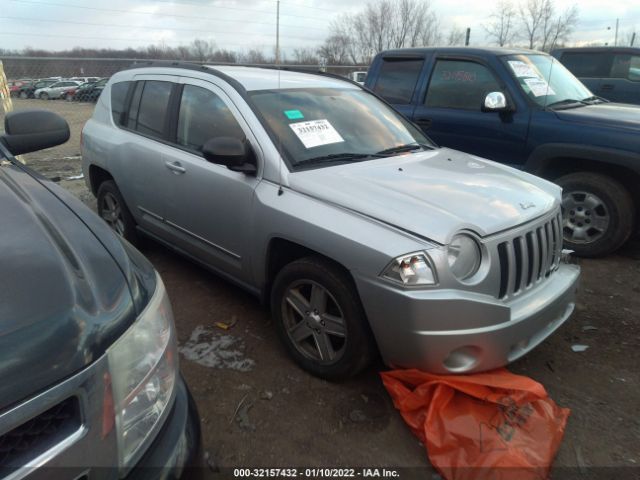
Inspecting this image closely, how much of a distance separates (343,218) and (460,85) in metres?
3.38

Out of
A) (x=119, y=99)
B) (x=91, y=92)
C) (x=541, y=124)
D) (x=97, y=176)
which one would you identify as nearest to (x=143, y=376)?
(x=119, y=99)

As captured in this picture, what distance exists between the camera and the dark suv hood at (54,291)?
105 cm

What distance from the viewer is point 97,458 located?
3.62 feet

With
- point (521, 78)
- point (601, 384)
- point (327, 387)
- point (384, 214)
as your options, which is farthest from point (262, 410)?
point (521, 78)

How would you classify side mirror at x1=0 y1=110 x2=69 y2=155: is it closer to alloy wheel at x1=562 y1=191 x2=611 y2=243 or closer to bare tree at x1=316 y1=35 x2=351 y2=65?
alloy wheel at x1=562 y1=191 x2=611 y2=243

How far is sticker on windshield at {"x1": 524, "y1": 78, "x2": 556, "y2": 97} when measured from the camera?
4.69 m

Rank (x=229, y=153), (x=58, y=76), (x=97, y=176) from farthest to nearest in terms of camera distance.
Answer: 1. (x=58, y=76)
2. (x=97, y=176)
3. (x=229, y=153)

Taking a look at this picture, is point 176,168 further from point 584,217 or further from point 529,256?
point 584,217

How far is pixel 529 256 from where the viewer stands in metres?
2.50

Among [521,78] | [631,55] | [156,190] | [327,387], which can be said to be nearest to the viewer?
[327,387]

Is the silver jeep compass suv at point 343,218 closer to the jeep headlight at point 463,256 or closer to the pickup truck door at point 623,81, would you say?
the jeep headlight at point 463,256

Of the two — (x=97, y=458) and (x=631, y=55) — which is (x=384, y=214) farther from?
(x=631, y=55)

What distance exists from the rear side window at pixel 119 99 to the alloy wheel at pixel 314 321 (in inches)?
101

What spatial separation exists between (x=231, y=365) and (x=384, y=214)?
1.37m
